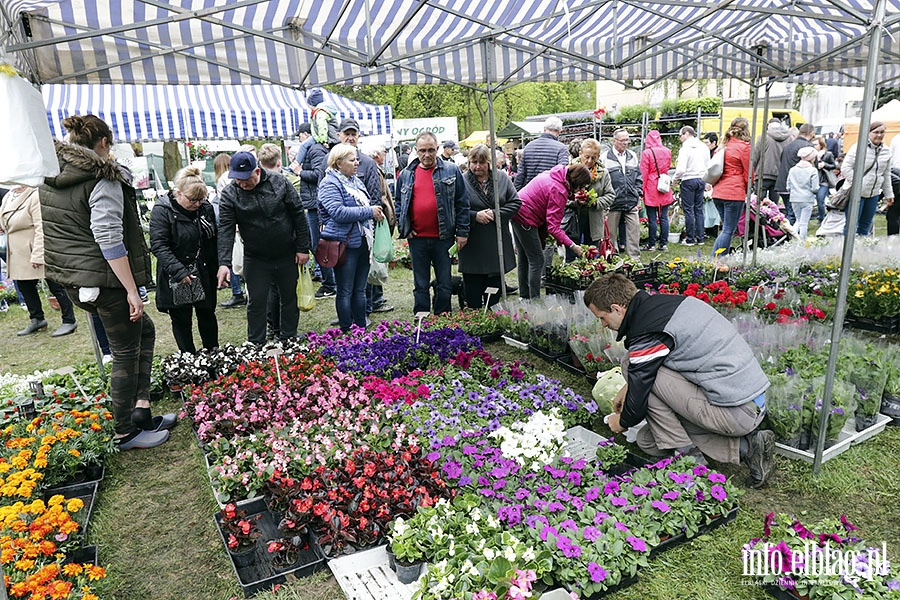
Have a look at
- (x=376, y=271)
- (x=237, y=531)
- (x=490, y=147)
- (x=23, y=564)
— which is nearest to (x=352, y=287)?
(x=376, y=271)

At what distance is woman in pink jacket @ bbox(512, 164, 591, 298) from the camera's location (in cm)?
584

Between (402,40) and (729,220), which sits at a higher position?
(402,40)

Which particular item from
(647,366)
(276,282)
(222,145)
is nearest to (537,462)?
(647,366)

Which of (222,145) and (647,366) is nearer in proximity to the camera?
(647,366)

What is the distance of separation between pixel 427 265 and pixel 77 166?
3105 millimetres

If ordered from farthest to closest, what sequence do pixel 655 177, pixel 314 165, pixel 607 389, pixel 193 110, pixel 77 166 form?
1. pixel 193 110
2. pixel 655 177
3. pixel 314 165
4. pixel 607 389
5. pixel 77 166

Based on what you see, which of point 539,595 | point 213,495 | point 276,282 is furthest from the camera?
point 276,282

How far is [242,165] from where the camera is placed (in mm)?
4562

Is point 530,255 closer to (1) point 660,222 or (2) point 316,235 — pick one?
(2) point 316,235

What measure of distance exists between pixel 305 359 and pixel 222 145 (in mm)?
20945

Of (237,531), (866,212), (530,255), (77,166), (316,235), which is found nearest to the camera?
(237,531)

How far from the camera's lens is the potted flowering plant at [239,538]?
2.75m

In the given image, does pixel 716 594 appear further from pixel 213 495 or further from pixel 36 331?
pixel 36 331

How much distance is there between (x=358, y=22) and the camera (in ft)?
17.9
